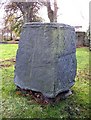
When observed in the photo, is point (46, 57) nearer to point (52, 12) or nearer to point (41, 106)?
point (41, 106)

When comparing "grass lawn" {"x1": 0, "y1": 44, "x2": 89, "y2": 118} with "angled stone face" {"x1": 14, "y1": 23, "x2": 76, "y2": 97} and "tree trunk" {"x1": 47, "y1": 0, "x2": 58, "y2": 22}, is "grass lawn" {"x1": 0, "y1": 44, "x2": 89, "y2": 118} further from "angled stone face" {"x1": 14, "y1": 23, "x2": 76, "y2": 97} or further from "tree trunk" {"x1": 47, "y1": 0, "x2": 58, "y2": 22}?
"tree trunk" {"x1": 47, "y1": 0, "x2": 58, "y2": 22}

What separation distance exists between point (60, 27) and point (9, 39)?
135cm

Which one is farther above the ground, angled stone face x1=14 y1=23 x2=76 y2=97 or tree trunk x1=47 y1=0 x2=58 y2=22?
tree trunk x1=47 y1=0 x2=58 y2=22

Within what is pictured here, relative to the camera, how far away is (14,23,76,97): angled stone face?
161cm

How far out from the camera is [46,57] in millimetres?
1638

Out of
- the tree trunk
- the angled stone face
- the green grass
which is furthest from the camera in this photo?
the green grass

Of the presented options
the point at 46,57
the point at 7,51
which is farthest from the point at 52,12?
the point at 7,51

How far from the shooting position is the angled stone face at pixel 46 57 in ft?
5.28

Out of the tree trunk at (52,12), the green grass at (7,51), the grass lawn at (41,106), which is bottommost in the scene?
the grass lawn at (41,106)

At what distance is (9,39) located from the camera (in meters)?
2.86

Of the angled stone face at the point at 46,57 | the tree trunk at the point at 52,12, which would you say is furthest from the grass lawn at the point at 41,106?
the tree trunk at the point at 52,12

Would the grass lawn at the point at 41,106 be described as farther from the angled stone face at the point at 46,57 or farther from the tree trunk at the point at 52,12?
the tree trunk at the point at 52,12

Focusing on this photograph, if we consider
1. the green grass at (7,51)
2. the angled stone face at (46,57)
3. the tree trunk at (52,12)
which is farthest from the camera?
the green grass at (7,51)

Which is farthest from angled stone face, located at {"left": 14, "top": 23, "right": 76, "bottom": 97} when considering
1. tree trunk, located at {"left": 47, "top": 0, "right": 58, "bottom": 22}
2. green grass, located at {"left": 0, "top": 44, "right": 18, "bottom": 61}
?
green grass, located at {"left": 0, "top": 44, "right": 18, "bottom": 61}
